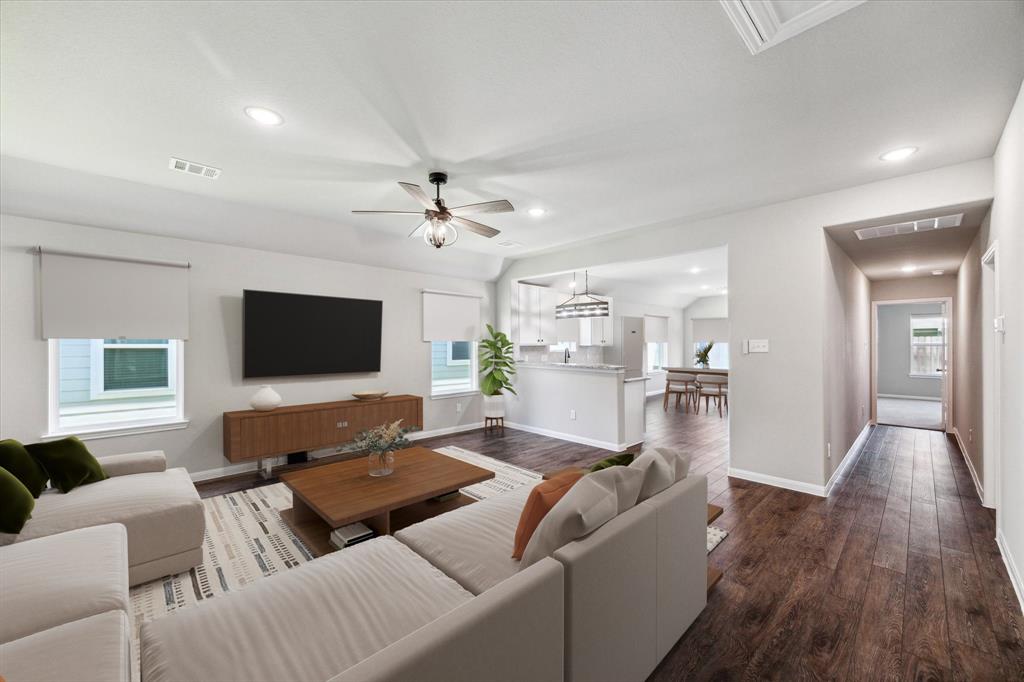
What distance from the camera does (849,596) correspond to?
2.20 m

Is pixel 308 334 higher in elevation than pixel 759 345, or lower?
higher

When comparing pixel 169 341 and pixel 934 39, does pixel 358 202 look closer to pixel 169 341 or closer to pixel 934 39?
pixel 169 341

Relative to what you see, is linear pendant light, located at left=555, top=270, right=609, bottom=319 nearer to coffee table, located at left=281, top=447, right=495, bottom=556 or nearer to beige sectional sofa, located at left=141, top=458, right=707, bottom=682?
coffee table, located at left=281, top=447, right=495, bottom=556

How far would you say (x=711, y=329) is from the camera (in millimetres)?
10875

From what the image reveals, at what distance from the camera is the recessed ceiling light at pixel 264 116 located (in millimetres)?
2340

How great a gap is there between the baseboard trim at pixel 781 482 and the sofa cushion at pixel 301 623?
3.59 metres

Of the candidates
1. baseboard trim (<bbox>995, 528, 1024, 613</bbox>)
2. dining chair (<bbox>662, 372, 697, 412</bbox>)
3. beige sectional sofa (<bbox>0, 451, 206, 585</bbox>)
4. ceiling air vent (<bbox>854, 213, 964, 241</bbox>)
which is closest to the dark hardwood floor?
baseboard trim (<bbox>995, 528, 1024, 613</bbox>)

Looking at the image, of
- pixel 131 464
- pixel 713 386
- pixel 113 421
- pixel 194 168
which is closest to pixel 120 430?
pixel 113 421

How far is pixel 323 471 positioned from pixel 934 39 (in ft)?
13.8

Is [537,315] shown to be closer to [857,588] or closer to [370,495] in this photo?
[370,495]

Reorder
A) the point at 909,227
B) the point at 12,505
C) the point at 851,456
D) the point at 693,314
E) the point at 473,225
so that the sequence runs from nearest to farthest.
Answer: the point at 12,505 → the point at 473,225 → the point at 909,227 → the point at 851,456 → the point at 693,314

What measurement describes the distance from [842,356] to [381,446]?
4717mm

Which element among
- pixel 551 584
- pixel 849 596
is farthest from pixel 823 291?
pixel 551 584

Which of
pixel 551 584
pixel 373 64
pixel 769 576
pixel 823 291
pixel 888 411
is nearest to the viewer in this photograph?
pixel 551 584
